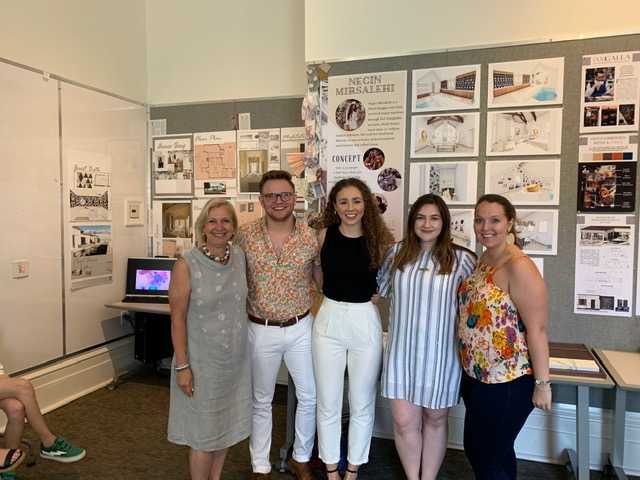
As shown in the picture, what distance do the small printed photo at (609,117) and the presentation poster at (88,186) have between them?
10.9 ft

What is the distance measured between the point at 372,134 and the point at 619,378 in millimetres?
1808

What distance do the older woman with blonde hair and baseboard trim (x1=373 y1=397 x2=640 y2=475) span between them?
4.75 ft

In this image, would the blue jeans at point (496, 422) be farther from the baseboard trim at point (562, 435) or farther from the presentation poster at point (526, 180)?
the presentation poster at point (526, 180)

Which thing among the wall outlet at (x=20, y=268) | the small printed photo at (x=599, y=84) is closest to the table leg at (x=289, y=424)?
the wall outlet at (x=20, y=268)

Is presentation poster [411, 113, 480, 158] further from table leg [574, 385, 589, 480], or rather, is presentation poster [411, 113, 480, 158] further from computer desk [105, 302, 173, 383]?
computer desk [105, 302, 173, 383]

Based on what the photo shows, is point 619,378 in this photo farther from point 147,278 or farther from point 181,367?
point 147,278

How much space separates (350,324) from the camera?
207 cm

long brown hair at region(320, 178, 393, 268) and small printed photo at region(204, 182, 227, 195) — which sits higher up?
small printed photo at region(204, 182, 227, 195)

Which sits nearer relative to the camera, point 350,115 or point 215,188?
point 350,115

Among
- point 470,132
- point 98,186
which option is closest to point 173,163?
point 98,186

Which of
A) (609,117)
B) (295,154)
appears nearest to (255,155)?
(295,154)

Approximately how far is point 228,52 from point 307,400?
9.23 ft

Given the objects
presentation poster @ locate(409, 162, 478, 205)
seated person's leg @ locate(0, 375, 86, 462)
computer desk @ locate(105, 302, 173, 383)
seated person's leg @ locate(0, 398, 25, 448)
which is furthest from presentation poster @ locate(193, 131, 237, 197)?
seated person's leg @ locate(0, 398, 25, 448)

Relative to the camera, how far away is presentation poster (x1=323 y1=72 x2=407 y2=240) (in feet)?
9.36
